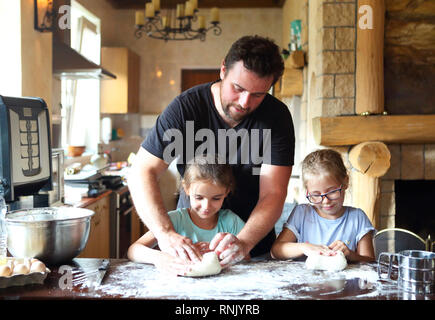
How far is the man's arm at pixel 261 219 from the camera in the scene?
1.49 meters

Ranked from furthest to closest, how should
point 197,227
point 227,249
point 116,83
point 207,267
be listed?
point 116,83, point 197,227, point 227,249, point 207,267

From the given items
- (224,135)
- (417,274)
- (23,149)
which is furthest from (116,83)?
(417,274)

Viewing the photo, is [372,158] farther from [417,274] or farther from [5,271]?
[5,271]

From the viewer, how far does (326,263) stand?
4.77ft

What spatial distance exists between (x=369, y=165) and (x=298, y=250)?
63.1 inches

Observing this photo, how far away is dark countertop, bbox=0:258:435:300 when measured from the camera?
120 centimetres

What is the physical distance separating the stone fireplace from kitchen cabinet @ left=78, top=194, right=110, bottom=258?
1.69 metres

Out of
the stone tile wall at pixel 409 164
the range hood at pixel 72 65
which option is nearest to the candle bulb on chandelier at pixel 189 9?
the range hood at pixel 72 65

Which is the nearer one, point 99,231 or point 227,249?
point 227,249

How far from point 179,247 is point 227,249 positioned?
6.1 inches
